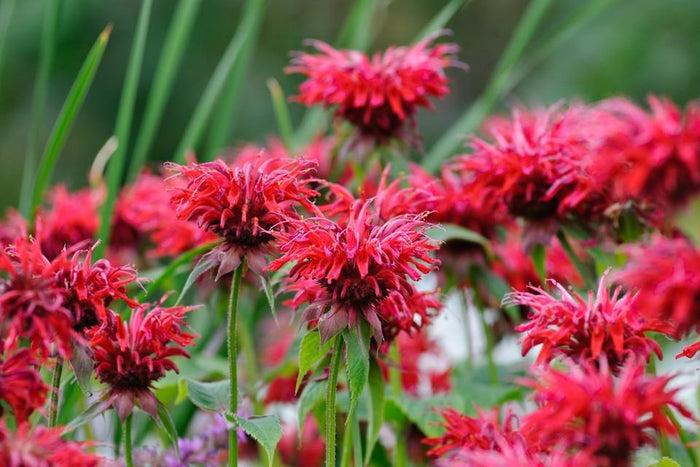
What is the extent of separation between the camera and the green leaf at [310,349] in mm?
890

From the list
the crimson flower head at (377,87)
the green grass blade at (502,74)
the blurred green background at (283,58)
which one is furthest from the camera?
the blurred green background at (283,58)

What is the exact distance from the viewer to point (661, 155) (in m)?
0.73

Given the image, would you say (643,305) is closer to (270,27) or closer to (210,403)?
(210,403)

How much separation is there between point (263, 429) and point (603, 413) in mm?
338

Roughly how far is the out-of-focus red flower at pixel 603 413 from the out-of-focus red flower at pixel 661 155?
130 millimetres

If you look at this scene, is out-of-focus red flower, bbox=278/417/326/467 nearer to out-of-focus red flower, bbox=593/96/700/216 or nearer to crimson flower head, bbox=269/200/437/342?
crimson flower head, bbox=269/200/437/342

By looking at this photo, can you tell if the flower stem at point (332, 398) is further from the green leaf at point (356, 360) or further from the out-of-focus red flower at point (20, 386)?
the out-of-focus red flower at point (20, 386)

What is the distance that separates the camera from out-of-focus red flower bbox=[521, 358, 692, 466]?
2.20 feet

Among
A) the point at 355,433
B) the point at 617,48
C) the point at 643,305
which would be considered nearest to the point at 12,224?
the point at 355,433

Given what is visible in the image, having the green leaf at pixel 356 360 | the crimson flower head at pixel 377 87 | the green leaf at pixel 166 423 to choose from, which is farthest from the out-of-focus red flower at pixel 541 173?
the green leaf at pixel 166 423

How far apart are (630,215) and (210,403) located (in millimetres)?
502

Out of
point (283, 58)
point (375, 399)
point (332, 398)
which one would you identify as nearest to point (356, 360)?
point (332, 398)

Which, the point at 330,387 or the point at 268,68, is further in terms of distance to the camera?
the point at 268,68

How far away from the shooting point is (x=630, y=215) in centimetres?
112
